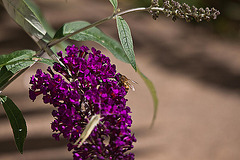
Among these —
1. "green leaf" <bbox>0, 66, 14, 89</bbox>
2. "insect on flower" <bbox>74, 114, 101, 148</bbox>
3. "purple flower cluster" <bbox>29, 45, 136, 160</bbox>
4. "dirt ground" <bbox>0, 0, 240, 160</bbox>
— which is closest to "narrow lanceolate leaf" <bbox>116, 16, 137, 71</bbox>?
"purple flower cluster" <bbox>29, 45, 136, 160</bbox>

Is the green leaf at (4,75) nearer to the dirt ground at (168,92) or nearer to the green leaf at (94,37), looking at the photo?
the green leaf at (94,37)

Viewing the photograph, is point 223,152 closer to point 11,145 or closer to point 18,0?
point 11,145

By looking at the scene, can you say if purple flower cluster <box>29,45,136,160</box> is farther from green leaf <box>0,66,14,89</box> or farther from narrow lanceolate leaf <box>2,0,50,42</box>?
narrow lanceolate leaf <box>2,0,50,42</box>

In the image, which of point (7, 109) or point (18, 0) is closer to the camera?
point (7, 109)

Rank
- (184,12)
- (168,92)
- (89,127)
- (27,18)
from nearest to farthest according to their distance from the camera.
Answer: (89,127) < (184,12) < (27,18) < (168,92)

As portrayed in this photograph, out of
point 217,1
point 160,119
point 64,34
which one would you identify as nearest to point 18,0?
point 64,34

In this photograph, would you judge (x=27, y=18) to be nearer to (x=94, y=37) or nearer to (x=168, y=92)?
(x=94, y=37)

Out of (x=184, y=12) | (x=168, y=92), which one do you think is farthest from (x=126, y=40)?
(x=168, y=92)
